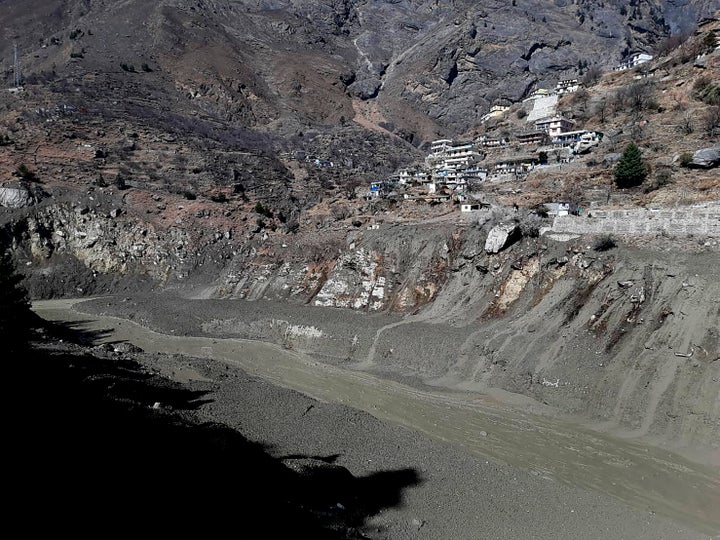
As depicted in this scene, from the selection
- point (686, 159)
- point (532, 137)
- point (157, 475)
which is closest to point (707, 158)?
point (686, 159)

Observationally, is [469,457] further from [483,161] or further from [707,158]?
[483,161]

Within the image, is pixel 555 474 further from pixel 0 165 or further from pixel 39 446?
pixel 0 165

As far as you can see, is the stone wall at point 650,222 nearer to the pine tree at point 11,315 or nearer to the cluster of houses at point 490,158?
the cluster of houses at point 490,158

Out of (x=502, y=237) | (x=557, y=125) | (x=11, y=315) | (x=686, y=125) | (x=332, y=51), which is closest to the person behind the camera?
(x=11, y=315)

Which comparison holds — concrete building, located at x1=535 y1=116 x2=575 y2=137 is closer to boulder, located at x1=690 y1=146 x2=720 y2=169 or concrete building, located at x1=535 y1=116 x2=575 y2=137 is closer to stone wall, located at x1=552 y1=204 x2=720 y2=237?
boulder, located at x1=690 y1=146 x2=720 y2=169

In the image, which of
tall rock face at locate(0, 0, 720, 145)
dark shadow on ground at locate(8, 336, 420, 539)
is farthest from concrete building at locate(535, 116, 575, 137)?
dark shadow on ground at locate(8, 336, 420, 539)

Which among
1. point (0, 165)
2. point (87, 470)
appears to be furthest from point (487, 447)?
point (0, 165)
